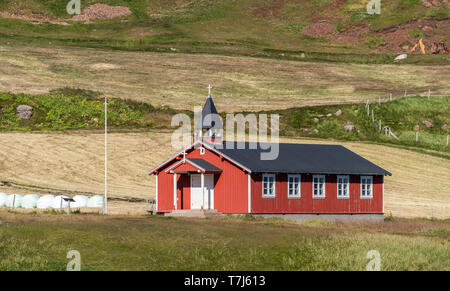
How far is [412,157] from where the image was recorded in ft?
225

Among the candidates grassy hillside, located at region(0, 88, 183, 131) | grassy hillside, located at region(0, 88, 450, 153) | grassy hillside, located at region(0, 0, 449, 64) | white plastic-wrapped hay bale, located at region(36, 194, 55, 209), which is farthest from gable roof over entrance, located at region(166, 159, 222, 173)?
grassy hillside, located at region(0, 0, 449, 64)

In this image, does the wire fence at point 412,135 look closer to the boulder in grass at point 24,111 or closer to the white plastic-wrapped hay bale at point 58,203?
the boulder in grass at point 24,111

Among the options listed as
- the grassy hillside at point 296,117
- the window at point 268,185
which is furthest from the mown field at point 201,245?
the grassy hillside at point 296,117

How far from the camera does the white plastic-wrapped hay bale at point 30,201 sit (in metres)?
50.0

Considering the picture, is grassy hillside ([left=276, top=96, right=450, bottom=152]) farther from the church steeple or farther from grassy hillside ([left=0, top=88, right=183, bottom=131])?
the church steeple

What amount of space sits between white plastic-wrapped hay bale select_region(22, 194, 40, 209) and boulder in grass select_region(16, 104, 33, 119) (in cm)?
2785

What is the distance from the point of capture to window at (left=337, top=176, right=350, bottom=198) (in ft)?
166

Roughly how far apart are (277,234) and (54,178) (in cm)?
2858

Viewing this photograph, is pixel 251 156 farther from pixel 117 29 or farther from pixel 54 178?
pixel 117 29

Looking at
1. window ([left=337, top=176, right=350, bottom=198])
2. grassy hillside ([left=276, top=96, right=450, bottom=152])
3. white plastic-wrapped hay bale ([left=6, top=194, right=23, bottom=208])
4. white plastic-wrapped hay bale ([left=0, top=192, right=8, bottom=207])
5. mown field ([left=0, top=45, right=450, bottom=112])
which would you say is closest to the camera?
white plastic-wrapped hay bale ([left=6, top=194, right=23, bottom=208])

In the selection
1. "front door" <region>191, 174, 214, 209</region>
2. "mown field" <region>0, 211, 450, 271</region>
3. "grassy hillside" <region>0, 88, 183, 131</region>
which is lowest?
"mown field" <region>0, 211, 450, 271</region>

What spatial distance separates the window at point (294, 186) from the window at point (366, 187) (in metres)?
5.48

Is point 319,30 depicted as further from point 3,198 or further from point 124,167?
point 3,198
